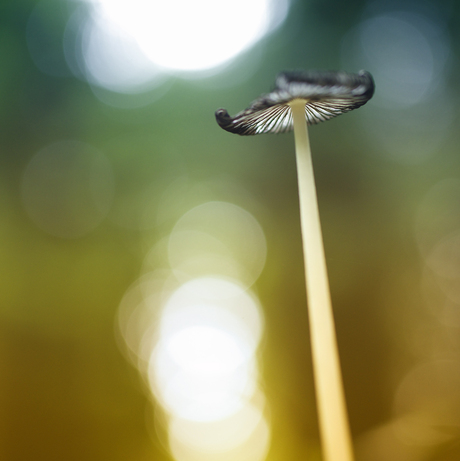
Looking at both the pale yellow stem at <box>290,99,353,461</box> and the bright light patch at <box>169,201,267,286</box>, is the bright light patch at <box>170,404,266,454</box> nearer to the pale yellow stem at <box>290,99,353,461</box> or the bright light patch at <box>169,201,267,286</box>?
the bright light patch at <box>169,201,267,286</box>

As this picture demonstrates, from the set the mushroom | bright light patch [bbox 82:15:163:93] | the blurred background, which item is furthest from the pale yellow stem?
bright light patch [bbox 82:15:163:93]

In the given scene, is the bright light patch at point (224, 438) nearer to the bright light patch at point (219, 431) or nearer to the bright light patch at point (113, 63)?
the bright light patch at point (219, 431)

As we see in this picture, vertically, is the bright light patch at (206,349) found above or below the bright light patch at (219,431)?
above

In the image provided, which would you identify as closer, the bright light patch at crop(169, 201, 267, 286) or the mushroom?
the mushroom

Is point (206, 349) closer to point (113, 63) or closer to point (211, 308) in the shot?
point (211, 308)

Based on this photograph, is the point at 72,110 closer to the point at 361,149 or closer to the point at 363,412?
the point at 361,149

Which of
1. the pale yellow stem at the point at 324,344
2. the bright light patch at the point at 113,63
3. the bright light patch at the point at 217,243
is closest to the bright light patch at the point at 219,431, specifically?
the bright light patch at the point at 217,243

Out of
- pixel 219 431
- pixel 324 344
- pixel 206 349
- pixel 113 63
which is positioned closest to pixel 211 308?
pixel 206 349

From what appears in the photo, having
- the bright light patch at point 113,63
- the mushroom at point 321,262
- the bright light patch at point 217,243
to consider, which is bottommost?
the mushroom at point 321,262

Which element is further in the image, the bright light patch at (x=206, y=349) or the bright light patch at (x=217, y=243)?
the bright light patch at (x=217, y=243)
